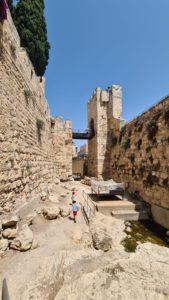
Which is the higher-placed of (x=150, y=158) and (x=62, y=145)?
(x=62, y=145)

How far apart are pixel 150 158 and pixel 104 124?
7.42 m

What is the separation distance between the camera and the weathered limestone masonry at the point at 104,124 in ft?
45.7

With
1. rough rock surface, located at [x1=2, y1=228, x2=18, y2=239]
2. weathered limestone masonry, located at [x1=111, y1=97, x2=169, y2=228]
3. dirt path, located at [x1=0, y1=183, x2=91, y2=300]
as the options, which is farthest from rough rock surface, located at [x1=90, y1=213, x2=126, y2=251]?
weathered limestone masonry, located at [x1=111, y1=97, x2=169, y2=228]

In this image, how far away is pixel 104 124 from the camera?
47.7 ft

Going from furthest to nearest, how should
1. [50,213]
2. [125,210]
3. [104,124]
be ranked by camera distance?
1. [104,124]
2. [125,210]
3. [50,213]

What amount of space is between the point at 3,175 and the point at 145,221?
6.18m

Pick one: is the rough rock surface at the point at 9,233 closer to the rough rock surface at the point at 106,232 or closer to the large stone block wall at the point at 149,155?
the rough rock surface at the point at 106,232

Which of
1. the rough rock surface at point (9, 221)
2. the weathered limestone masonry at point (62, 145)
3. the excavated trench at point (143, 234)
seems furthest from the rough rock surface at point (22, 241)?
the weathered limestone masonry at point (62, 145)

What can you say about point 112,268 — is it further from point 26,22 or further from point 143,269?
point 26,22

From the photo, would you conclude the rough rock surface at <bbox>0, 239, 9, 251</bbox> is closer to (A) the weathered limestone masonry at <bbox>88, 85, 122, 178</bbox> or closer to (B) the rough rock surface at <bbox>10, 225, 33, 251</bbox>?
(B) the rough rock surface at <bbox>10, 225, 33, 251</bbox>

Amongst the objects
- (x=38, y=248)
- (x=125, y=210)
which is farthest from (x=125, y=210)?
(x=38, y=248)

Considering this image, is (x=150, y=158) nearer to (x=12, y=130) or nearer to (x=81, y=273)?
(x=12, y=130)

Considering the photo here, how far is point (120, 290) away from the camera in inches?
76.4

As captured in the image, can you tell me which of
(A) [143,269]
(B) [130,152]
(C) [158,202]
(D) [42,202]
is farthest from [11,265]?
(B) [130,152]
